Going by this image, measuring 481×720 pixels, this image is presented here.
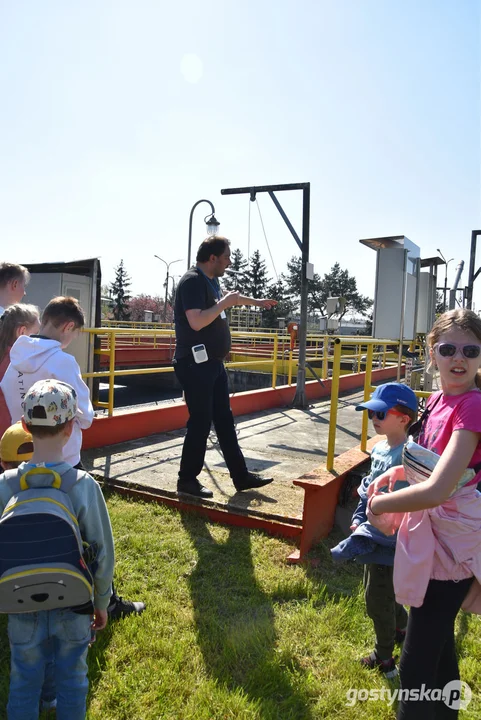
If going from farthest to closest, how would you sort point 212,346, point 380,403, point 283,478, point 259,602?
point 283,478, point 212,346, point 259,602, point 380,403

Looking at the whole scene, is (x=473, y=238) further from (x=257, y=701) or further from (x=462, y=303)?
(x=257, y=701)

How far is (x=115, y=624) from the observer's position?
2.44m

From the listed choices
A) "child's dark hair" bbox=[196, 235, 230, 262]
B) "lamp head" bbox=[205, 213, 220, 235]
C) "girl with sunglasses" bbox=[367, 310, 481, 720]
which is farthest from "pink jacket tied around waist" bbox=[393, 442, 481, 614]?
"lamp head" bbox=[205, 213, 220, 235]

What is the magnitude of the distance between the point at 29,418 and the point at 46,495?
0.79 feet

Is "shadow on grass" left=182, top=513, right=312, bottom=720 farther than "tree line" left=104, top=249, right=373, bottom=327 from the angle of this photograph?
No

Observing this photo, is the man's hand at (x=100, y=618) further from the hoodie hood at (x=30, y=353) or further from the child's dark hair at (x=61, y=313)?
the child's dark hair at (x=61, y=313)

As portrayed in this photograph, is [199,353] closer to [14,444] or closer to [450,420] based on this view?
[14,444]

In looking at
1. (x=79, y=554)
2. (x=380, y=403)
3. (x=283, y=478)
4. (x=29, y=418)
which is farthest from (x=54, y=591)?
(x=283, y=478)

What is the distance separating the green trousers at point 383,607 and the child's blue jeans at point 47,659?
121 cm

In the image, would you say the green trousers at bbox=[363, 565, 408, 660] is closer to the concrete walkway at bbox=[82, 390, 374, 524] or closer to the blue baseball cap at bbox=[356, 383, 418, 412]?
the blue baseball cap at bbox=[356, 383, 418, 412]

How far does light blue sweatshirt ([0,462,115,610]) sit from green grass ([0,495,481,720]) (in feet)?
1.92

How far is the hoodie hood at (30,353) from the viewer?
2.28 metres

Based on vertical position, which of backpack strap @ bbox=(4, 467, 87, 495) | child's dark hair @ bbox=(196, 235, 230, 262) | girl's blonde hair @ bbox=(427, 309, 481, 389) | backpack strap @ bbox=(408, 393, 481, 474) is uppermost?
child's dark hair @ bbox=(196, 235, 230, 262)

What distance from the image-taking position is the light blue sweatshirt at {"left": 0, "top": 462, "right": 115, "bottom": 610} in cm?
164
